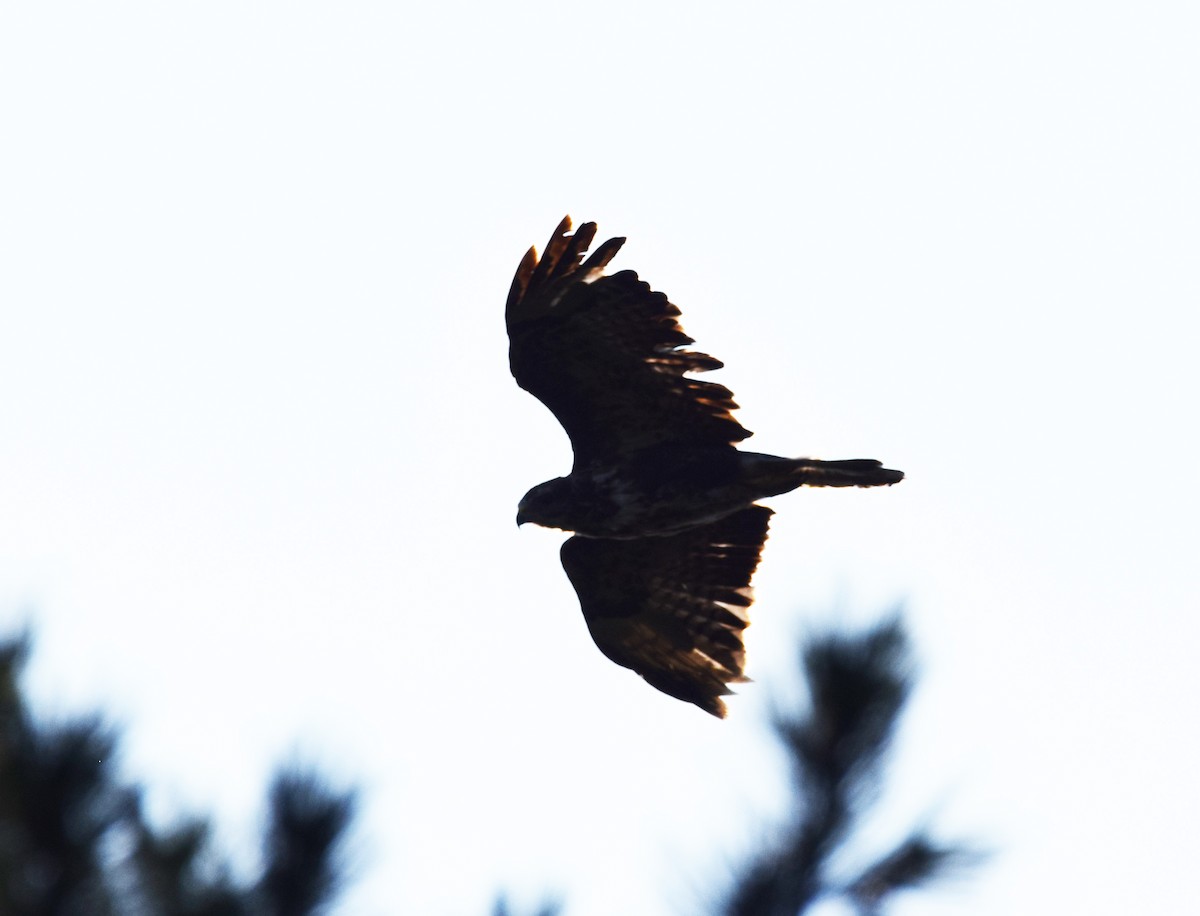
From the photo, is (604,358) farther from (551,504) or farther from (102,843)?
(102,843)

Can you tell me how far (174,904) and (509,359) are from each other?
13.7ft

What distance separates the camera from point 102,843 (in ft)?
13.8

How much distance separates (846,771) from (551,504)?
4493mm

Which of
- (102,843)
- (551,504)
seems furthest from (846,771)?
(551,504)

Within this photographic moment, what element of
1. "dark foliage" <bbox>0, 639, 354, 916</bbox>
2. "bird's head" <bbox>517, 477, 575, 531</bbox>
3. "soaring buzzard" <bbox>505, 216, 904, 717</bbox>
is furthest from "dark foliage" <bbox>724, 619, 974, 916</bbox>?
"bird's head" <bbox>517, 477, 575, 531</bbox>

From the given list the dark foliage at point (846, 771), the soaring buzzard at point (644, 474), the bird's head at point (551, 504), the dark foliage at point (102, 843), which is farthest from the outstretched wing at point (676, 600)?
the dark foliage at point (846, 771)

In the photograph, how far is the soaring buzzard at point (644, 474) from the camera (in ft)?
25.2

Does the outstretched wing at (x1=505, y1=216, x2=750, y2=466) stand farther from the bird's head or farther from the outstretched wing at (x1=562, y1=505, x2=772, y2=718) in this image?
the outstretched wing at (x1=562, y1=505, x2=772, y2=718)

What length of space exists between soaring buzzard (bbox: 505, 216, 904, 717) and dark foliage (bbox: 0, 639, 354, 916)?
390 cm

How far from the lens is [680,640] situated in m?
8.86

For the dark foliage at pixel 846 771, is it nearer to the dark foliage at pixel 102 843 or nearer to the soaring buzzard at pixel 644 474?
the dark foliage at pixel 102 843

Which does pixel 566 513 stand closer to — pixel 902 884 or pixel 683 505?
pixel 683 505

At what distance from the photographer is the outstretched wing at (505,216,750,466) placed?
7641 millimetres

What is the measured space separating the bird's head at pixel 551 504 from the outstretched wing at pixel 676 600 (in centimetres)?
51
